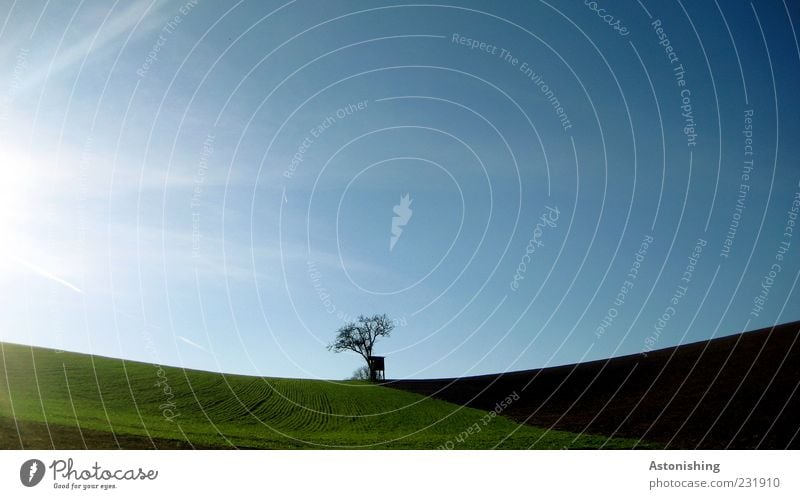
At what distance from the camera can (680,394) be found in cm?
1827

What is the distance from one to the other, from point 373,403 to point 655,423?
26.5ft

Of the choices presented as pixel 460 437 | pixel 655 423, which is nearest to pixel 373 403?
pixel 460 437

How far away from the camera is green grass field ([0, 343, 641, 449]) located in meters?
12.4

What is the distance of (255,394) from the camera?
66.2ft
